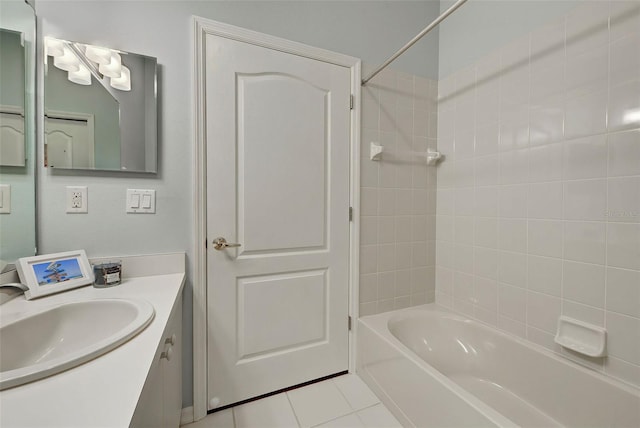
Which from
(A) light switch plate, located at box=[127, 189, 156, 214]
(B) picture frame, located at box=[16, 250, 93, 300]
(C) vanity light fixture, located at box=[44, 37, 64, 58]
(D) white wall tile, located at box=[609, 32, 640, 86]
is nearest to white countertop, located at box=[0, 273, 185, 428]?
(B) picture frame, located at box=[16, 250, 93, 300]

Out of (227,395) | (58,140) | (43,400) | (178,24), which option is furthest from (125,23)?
(227,395)

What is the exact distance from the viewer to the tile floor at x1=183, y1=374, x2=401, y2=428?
4.16ft

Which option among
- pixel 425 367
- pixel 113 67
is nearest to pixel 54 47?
pixel 113 67

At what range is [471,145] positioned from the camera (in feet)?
5.32

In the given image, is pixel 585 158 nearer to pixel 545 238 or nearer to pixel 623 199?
pixel 623 199

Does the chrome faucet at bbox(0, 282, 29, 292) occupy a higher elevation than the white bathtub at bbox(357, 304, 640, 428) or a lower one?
higher

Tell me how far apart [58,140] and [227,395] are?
1442 millimetres

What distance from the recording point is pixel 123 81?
1133mm

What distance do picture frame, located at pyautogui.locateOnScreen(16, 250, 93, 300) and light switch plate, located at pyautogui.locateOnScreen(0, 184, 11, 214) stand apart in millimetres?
185

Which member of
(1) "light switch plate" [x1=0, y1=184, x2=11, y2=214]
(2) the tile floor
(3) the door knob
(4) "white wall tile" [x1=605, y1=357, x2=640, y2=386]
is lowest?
(2) the tile floor

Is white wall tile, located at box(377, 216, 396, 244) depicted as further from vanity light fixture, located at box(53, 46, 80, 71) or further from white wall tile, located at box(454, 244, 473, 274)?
vanity light fixture, located at box(53, 46, 80, 71)

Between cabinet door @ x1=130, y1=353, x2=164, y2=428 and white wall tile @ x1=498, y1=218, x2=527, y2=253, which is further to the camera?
white wall tile @ x1=498, y1=218, x2=527, y2=253

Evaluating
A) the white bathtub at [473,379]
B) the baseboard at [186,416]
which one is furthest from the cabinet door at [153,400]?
the white bathtub at [473,379]

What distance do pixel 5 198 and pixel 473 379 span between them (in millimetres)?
2335
